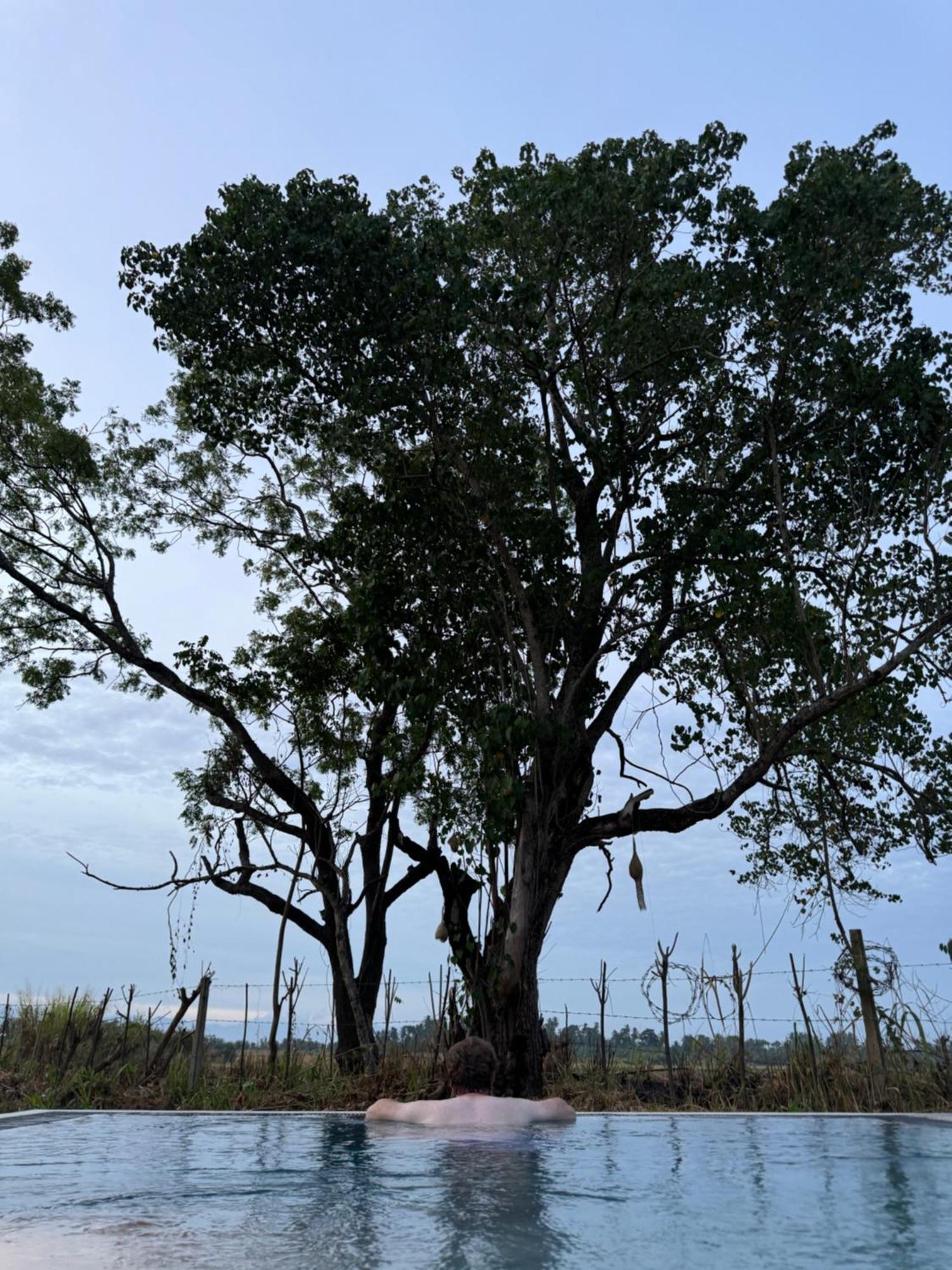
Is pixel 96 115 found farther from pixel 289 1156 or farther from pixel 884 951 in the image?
pixel 884 951

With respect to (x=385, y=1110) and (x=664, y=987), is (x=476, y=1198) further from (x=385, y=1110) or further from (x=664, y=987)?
(x=664, y=987)

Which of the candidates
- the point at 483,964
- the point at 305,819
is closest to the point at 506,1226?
the point at 483,964

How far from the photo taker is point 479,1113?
646 cm

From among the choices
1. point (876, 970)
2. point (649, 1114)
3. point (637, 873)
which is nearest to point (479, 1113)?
point (649, 1114)

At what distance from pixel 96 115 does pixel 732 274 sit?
7385 millimetres

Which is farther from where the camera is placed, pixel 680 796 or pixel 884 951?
pixel 680 796

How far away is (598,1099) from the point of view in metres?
9.78

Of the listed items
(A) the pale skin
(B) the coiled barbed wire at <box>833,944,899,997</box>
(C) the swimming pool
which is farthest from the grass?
(A) the pale skin

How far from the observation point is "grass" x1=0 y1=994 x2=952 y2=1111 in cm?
921

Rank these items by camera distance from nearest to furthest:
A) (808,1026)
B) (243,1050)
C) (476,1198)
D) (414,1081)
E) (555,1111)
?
(476,1198)
(555,1111)
(808,1026)
(414,1081)
(243,1050)

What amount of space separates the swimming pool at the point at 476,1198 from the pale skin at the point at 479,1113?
0.13m

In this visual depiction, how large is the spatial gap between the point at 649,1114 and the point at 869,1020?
252 cm

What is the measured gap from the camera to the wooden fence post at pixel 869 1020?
30.1ft

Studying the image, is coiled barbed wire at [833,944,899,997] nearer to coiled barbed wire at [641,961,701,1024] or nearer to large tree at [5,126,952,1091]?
coiled barbed wire at [641,961,701,1024]
